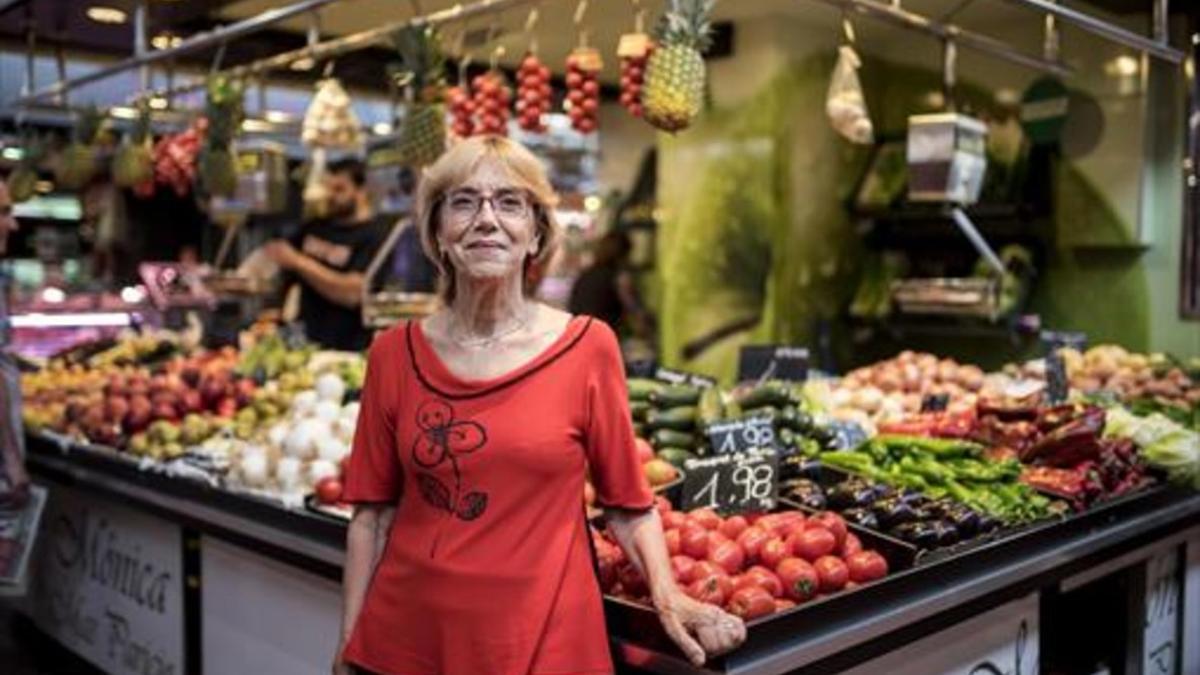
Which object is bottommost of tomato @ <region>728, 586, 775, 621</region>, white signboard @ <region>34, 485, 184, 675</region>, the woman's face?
white signboard @ <region>34, 485, 184, 675</region>

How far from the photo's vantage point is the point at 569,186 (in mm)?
11203

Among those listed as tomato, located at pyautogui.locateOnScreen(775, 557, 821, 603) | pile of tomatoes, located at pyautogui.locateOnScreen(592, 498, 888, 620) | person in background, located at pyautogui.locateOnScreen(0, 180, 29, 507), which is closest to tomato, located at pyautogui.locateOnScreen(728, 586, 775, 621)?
pile of tomatoes, located at pyautogui.locateOnScreen(592, 498, 888, 620)

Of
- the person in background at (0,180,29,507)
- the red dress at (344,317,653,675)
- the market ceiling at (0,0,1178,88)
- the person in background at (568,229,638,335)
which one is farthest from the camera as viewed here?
the person in background at (568,229,638,335)

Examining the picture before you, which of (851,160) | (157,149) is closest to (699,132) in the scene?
(851,160)

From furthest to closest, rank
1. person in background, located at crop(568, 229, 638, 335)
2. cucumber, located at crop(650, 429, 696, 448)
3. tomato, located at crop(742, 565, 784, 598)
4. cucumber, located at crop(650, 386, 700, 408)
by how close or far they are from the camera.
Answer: person in background, located at crop(568, 229, 638, 335), cucumber, located at crop(650, 386, 700, 408), cucumber, located at crop(650, 429, 696, 448), tomato, located at crop(742, 565, 784, 598)

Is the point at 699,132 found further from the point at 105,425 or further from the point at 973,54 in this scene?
the point at 105,425

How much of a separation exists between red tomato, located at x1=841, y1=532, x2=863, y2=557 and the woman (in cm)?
62

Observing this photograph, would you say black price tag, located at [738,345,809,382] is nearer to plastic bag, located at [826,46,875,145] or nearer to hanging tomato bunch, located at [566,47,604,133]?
plastic bag, located at [826,46,875,145]

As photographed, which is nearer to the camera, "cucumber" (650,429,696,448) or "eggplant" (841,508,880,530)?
"eggplant" (841,508,880,530)

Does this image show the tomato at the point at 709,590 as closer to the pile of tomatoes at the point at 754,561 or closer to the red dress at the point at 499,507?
the pile of tomatoes at the point at 754,561

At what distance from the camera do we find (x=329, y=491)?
379 centimetres

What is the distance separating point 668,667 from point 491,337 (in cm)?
78

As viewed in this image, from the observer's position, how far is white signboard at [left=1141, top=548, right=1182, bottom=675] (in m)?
4.28

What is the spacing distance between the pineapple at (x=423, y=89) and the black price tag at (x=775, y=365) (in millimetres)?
1618
